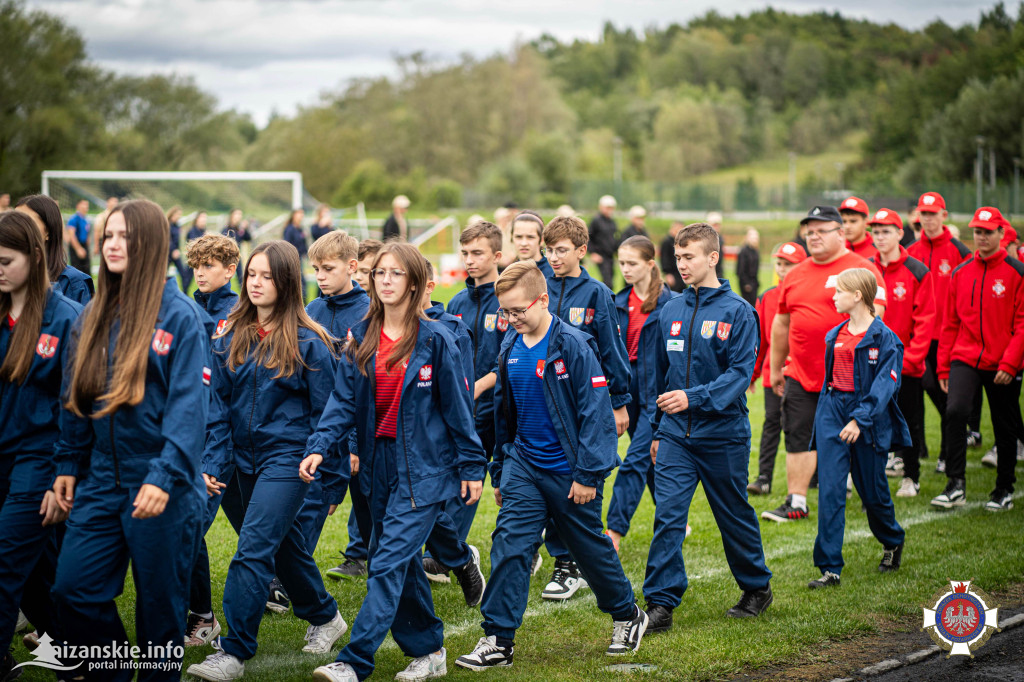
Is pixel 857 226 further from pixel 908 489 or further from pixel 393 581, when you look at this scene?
pixel 393 581

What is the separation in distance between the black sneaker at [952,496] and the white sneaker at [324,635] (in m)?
5.39

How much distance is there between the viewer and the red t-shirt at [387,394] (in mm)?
4555

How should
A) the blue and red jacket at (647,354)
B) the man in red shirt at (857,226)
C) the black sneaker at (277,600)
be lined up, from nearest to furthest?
the black sneaker at (277,600), the blue and red jacket at (647,354), the man in red shirt at (857,226)

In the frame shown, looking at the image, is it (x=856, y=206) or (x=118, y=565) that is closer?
(x=118, y=565)

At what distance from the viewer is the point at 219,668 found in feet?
14.6

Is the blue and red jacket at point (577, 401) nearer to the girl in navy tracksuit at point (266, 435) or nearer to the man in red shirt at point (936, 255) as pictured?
the girl in navy tracksuit at point (266, 435)

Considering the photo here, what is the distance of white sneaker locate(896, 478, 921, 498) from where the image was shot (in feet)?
27.3

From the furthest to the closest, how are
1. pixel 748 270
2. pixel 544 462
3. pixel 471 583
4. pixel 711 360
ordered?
pixel 748 270
pixel 471 583
pixel 711 360
pixel 544 462

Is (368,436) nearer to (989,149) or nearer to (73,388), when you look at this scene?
(73,388)

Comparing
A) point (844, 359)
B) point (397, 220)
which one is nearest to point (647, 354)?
point (844, 359)

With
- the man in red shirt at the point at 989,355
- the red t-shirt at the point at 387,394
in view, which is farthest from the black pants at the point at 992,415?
the red t-shirt at the point at 387,394

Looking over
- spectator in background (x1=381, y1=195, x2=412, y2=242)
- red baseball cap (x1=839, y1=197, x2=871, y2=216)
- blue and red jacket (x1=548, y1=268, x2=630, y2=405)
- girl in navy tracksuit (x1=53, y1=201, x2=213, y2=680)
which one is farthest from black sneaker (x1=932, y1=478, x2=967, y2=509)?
spectator in background (x1=381, y1=195, x2=412, y2=242)

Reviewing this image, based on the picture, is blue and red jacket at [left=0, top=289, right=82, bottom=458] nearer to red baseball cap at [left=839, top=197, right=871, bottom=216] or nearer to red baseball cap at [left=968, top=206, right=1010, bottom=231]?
red baseball cap at [left=839, top=197, right=871, bottom=216]

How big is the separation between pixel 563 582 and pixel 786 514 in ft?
8.50
